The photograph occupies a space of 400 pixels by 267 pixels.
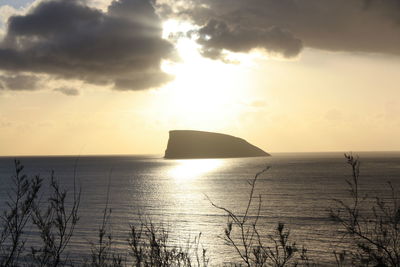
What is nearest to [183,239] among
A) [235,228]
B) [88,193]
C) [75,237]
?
[235,228]

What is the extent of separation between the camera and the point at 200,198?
361 ft

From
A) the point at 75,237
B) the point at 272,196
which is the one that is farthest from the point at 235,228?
the point at 272,196

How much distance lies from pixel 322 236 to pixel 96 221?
120 feet

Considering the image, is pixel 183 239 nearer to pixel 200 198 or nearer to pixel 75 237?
pixel 75 237

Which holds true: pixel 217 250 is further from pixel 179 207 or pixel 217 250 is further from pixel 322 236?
pixel 179 207

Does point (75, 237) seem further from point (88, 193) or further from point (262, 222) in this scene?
point (88, 193)

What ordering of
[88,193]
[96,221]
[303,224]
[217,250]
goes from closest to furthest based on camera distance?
[217,250] < [303,224] < [96,221] < [88,193]

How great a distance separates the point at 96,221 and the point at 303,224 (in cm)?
3339

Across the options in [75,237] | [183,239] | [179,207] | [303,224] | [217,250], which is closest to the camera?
[217,250]

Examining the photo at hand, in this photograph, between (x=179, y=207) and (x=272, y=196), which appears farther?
(x=272, y=196)

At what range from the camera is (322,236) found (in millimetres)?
56938

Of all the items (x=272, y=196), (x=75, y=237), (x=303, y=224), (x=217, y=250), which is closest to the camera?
(x=217, y=250)

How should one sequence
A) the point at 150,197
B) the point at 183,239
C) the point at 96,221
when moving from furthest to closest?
the point at 150,197, the point at 96,221, the point at 183,239

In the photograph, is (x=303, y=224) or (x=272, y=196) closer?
(x=303, y=224)
